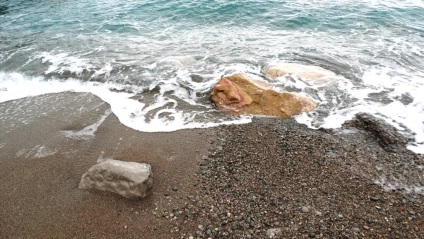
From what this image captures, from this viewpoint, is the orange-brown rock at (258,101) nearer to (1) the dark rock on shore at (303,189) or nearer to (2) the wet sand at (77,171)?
(1) the dark rock on shore at (303,189)

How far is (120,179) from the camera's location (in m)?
5.29

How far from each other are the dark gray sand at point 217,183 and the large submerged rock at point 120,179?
6.4 inches

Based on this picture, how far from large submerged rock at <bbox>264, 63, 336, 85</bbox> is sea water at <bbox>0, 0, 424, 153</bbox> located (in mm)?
315

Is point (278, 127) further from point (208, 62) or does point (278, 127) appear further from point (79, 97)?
point (79, 97)

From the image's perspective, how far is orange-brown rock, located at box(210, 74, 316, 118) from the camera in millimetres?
7922

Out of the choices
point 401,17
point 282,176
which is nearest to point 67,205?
point 282,176

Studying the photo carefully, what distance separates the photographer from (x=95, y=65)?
11.0 m

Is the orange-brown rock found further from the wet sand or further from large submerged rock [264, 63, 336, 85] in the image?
large submerged rock [264, 63, 336, 85]

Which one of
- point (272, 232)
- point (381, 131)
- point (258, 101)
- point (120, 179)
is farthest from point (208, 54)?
point (272, 232)

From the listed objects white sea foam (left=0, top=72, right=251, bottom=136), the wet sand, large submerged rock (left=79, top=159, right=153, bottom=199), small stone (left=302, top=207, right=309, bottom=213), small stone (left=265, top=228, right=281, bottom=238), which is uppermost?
large submerged rock (left=79, top=159, right=153, bottom=199)

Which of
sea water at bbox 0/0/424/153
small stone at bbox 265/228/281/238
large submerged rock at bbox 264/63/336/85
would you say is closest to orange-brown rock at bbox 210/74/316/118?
sea water at bbox 0/0/424/153

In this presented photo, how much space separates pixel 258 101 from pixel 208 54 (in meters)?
4.57

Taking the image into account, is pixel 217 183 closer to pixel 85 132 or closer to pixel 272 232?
pixel 272 232

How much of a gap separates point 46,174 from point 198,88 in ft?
16.5
